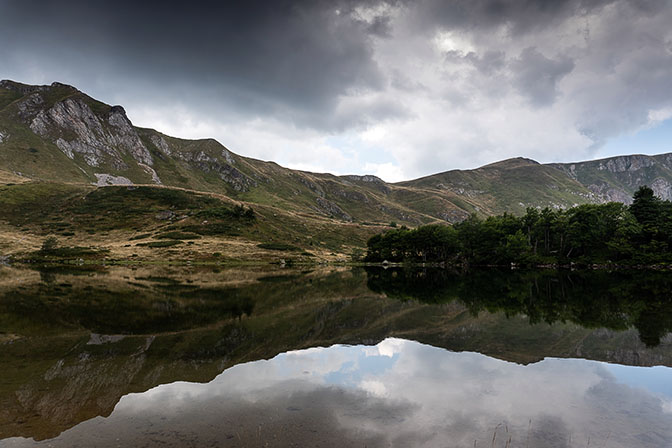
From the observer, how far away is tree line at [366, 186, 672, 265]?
97500 mm

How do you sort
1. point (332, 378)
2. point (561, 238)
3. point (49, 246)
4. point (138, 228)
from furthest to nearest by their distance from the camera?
1. point (138, 228)
2. point (561, 238)
3. point (49, 246)
4. point (332, 378)

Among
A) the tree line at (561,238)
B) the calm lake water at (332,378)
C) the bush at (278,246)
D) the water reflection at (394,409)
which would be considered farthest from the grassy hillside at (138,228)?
the water reflection at (394,409)

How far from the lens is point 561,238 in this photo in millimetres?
113625

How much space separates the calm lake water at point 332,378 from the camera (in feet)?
31.3

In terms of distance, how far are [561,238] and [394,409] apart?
416ft

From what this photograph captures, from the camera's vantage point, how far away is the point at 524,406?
38.0 ft

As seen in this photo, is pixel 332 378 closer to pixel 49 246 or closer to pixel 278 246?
pixel 49 246

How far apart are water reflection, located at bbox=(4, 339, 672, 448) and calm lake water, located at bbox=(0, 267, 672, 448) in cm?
7

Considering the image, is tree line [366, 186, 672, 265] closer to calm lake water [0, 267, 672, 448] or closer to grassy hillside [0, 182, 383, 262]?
grassy hillside [0, 182, 383, 262]

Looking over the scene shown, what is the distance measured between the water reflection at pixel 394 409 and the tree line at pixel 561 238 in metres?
109

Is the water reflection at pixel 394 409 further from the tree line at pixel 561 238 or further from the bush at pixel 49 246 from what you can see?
the bush at pixel 49 246

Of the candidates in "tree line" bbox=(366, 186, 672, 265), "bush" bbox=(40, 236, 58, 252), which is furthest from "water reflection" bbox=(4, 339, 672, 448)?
"bush" bbox=(40, 236, 58, 252)

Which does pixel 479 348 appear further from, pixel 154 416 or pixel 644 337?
pixel 154 416

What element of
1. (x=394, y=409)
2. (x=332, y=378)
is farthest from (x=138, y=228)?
(x=394, y=409)
